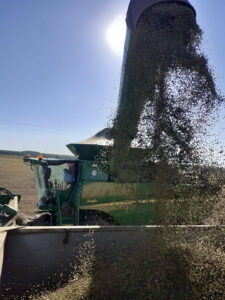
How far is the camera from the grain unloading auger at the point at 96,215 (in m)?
2.52

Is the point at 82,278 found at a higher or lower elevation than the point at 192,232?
lower

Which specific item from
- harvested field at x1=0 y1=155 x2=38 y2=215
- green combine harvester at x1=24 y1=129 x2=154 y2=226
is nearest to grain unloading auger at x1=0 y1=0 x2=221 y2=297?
green combine harvester at x1=24 y1=129 x2=154 y2=226

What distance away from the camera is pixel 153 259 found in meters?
2.42

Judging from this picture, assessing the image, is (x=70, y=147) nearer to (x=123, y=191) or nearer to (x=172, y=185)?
(x=123, y=191)

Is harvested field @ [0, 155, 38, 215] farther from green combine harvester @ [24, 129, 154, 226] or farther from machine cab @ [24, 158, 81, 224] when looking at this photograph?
green combine harvester @ [24, 129, 154, 226]

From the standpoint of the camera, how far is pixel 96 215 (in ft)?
12.1

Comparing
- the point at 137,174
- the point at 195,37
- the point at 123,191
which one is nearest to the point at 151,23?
the point at 195,37

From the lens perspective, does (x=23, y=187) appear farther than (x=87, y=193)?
Yes

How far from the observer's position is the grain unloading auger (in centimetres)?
252

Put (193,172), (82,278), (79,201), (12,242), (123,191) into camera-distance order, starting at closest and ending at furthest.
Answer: (82,278) → (12,242) → (193,172) → (123,191) → (79,201)

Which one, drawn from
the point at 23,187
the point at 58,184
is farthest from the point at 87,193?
the point at 23,187

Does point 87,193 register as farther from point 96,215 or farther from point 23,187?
point 23,187

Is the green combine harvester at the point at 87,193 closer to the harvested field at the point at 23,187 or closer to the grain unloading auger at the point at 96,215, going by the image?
the grain unloading auger at the point at 96,215

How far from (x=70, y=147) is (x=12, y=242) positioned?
1.70 m
